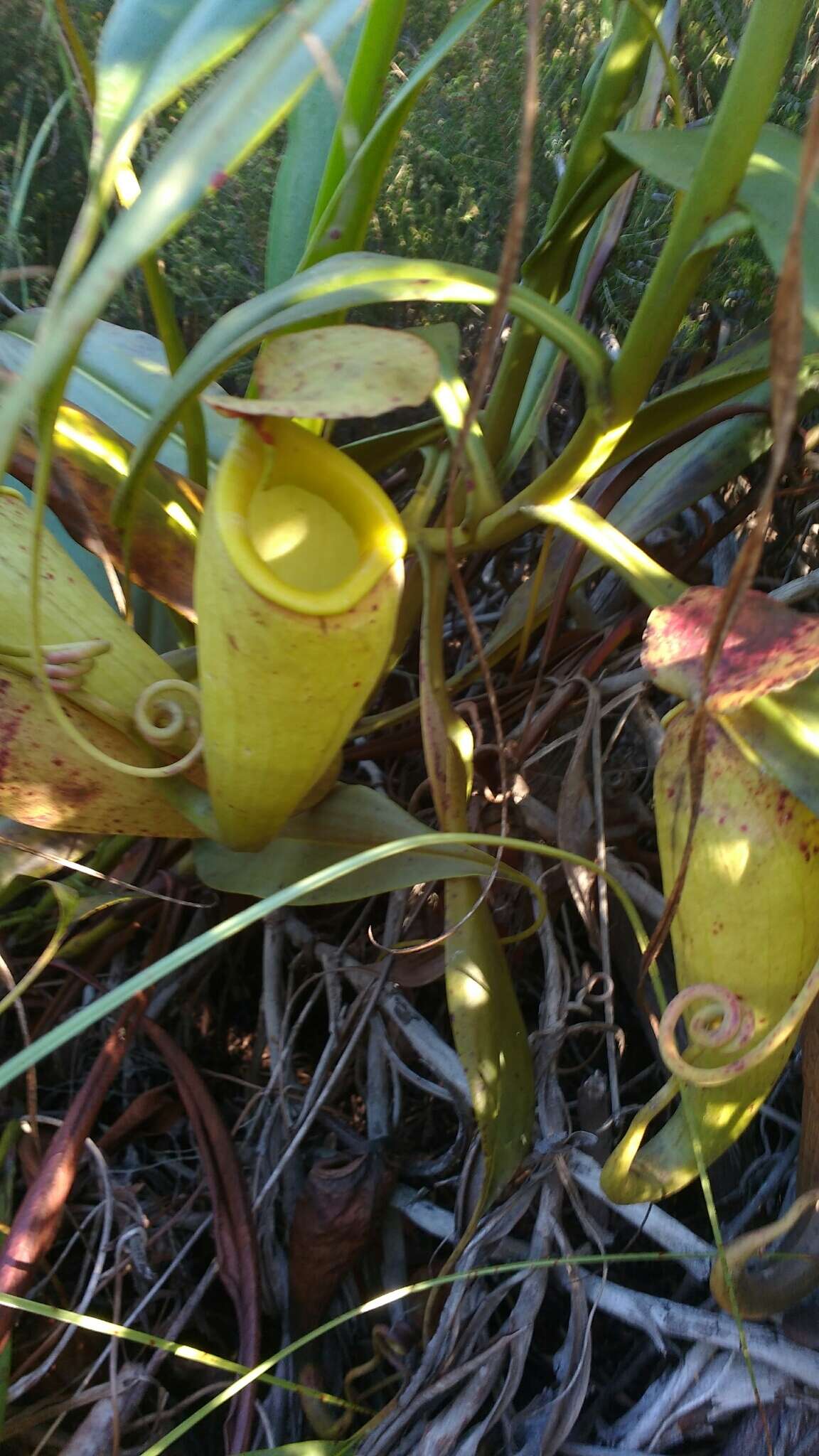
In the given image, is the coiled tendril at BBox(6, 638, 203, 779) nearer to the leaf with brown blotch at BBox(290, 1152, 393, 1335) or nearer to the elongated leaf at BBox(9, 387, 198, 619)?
the elongated leaf at BBox(9, 387, 198, 619)

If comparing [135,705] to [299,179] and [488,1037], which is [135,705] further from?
[299,179]

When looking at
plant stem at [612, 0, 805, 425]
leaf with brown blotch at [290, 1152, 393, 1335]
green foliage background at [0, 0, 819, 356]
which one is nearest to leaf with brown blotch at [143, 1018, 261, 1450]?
leaf with brown blotch at [290, 1152, 393, 1335]

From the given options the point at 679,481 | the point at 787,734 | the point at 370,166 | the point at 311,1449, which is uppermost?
the point at 370,166

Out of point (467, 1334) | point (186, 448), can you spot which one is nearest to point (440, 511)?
point (186, 448)

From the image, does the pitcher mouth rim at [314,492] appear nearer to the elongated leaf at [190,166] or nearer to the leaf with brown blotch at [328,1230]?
the elongated leaf at [190,166]

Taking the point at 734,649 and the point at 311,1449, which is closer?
the point at 734,649

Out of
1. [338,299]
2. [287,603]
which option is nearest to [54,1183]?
[287,603]
